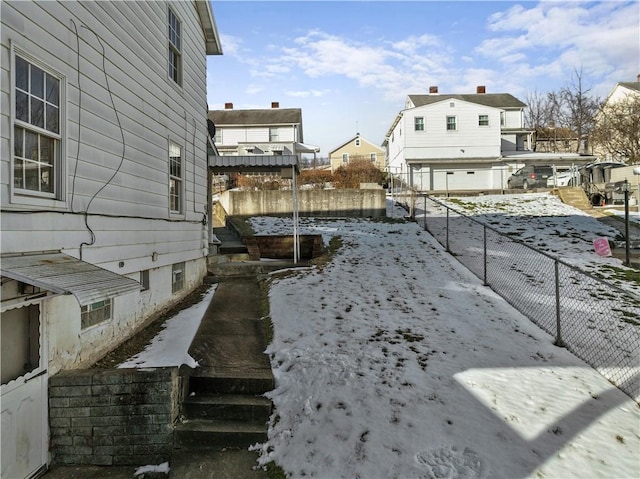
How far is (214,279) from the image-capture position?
913cm

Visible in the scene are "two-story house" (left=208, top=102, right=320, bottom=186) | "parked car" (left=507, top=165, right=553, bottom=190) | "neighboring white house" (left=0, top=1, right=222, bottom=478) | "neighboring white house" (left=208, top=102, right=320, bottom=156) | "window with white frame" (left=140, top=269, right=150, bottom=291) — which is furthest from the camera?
"neighboring white house" (left=208, top=102, right=320, bottom=156)

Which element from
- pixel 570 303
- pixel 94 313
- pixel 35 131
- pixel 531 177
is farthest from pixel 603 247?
pixel 531 177

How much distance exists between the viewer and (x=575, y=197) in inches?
719

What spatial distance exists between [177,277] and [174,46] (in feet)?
16.1

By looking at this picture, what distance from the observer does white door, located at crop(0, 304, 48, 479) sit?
3305mm

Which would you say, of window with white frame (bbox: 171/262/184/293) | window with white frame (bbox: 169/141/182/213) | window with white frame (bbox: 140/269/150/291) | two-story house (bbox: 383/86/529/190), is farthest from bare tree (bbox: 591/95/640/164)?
window with white frame (bbox: 140/269/150/291)

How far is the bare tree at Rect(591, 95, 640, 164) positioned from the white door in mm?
37665

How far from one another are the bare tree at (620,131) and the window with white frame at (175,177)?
114 feet

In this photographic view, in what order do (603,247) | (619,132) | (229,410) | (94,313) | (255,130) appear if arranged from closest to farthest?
1. (229,410)
2. (94,313)
3. (603,247)
4. (619,132)
5. (255,130)

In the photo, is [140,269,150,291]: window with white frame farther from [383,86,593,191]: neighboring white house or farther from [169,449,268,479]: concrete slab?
[383,86,593,191]: neighboring white house

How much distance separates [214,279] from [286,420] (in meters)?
5.74

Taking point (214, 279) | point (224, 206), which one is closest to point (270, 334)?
point (214, 279)

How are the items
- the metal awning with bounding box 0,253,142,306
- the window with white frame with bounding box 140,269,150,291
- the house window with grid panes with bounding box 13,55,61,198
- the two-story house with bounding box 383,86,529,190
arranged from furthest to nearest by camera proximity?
1. the two-story house with bounding box 383,86,529,190
2. the window with white frame with bounding box 140,269,150,291
3. the house window with grid panes with bounding box 13,55,61,198
4. the metal awning with bounding box 0,253,142,306

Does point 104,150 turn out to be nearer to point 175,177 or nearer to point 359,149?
point 175,177
